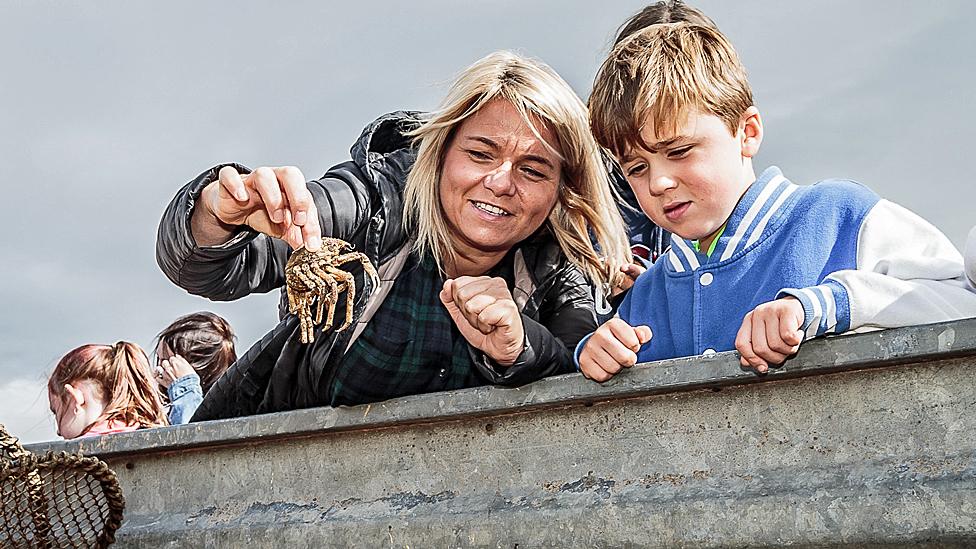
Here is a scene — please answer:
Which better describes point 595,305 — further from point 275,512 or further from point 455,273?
point 275,512

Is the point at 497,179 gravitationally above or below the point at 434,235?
above

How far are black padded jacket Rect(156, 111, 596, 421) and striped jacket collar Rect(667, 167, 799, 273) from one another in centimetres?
41

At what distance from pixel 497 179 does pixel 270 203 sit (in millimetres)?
753

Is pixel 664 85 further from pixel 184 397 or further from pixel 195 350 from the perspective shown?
pixel 195 350

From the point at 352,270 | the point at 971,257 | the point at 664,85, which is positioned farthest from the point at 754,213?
the point at 352,270

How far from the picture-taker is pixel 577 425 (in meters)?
1.69

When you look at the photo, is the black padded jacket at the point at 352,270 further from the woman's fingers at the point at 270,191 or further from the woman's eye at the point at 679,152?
the woman's eye at the point at 679,152

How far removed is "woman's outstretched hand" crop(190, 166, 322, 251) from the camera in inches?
75.7

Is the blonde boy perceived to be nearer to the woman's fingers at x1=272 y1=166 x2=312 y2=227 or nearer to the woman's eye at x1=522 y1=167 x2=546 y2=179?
the woman's eye at x1=522 y1=167 x2=546 y2=179

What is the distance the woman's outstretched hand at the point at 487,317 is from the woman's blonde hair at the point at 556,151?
1.74ft

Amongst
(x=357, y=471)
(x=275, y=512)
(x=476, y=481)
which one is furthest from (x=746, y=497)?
(x=275, y=512)

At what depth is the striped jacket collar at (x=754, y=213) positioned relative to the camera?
84.7 inches

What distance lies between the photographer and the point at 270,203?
1909mm

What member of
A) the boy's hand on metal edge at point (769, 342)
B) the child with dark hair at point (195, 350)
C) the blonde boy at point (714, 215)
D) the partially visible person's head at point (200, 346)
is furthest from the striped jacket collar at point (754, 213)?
the partially visible person's head at point (200, 346)
